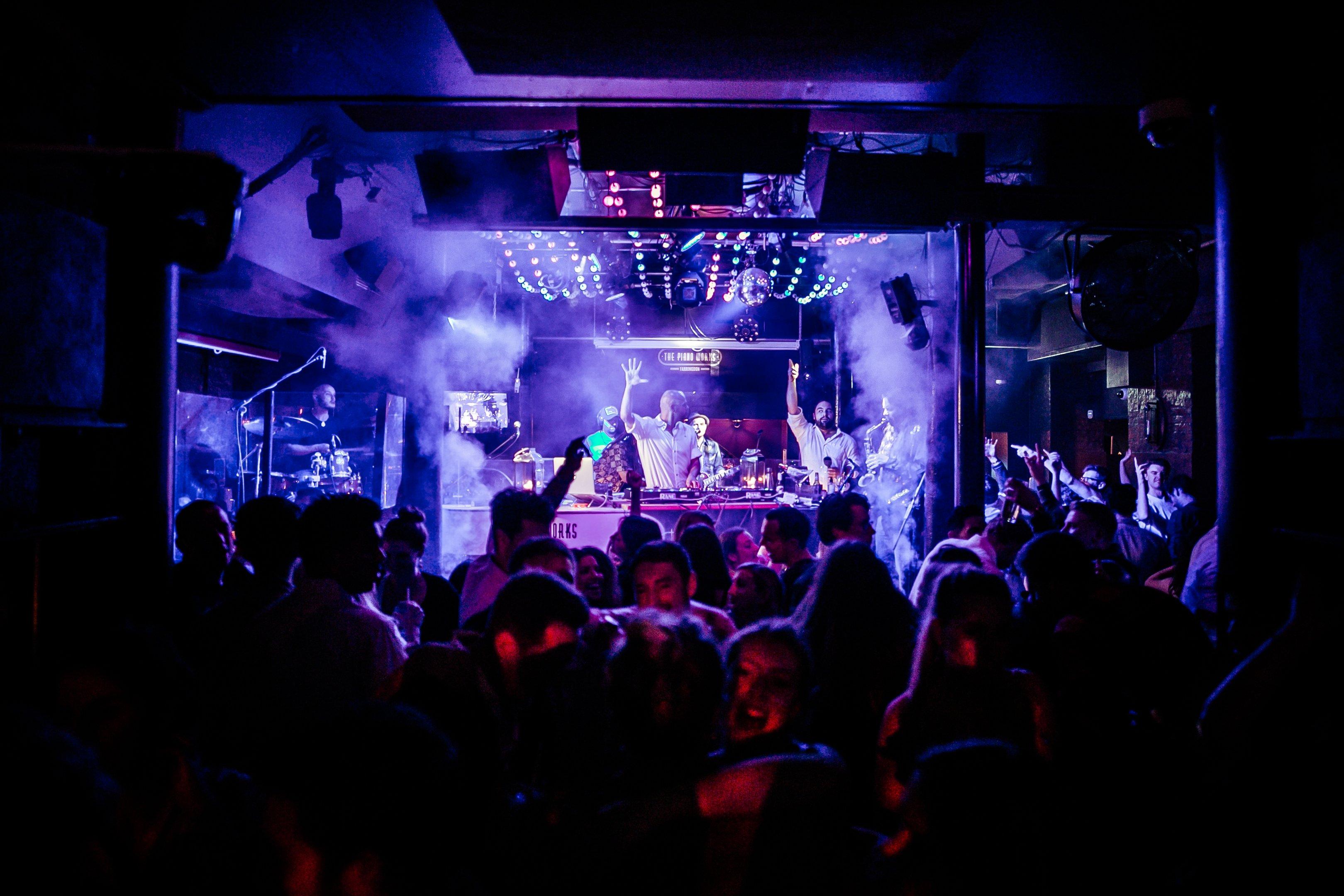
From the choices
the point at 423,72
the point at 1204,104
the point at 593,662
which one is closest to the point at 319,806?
the point at 593,662

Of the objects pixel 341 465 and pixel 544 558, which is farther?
pixel 341 465

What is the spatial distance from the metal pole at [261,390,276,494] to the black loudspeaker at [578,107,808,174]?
4939mm

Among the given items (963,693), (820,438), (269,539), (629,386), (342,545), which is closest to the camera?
(963,693)

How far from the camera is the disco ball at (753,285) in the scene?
8.80 metres

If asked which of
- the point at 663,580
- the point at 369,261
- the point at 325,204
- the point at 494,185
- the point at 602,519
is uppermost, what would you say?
the point at 494,185

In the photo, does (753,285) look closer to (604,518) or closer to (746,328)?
(746,328)

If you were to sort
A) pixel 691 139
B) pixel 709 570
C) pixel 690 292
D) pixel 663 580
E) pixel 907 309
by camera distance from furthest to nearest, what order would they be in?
1. pixel 690 292
2. pixel 907 309
3. pixel 691 139
4. pixel 709 570
5. pixel 663 580

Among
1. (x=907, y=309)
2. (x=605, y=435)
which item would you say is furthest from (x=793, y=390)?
(x=907, y=309)

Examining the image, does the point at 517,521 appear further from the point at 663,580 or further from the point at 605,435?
the point at 605,435

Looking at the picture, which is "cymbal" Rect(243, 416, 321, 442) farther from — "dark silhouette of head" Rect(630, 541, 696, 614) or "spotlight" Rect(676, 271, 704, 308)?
"dark silhouette of head" Rect(630, 541, 696, 614)

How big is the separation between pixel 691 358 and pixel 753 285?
4.85 meters

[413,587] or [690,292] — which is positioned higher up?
[690,292]

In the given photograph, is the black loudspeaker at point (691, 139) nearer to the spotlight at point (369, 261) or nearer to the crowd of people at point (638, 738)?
the crowd of people at point (638, 738)

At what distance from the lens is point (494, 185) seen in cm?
509
